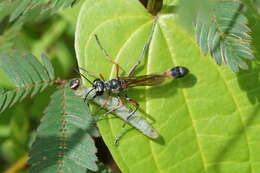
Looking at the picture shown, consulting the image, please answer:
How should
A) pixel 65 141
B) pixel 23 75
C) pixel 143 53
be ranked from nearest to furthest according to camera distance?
pixel 65 141
pixel 143 53
pixel 23 75

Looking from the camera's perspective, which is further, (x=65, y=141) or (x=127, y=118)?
(x=127, y=118)

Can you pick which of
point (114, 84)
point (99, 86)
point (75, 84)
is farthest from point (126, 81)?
point (75, 84)

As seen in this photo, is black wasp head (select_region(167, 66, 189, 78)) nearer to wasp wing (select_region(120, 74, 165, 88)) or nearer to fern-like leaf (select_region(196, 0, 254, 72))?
wasp wing (select_region(120, 74, 165, 88))

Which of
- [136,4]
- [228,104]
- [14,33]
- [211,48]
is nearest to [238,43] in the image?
[211,48]

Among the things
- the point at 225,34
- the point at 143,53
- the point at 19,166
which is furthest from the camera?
the point at 19,166

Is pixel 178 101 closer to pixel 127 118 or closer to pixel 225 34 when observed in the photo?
pixel 127 118

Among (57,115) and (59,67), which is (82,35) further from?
(59,67)
